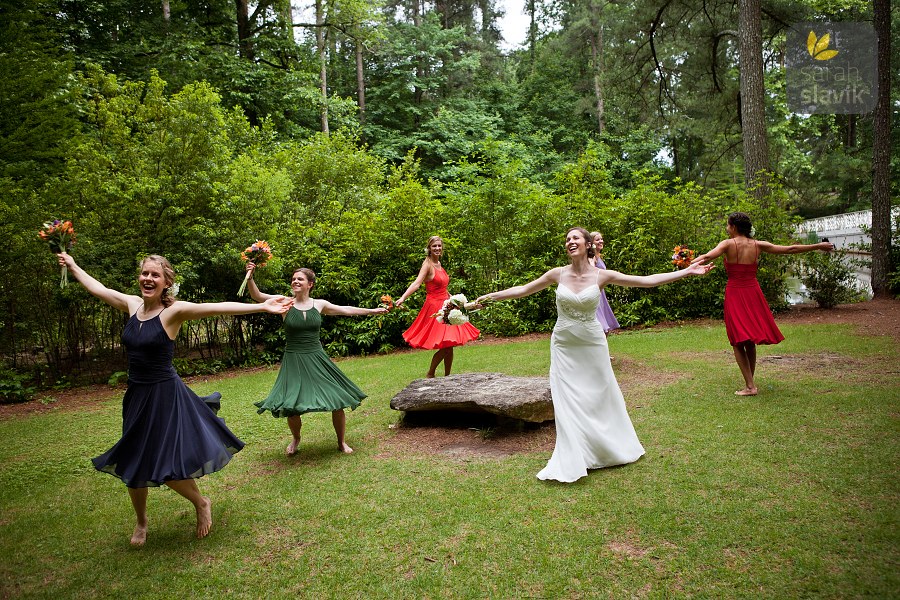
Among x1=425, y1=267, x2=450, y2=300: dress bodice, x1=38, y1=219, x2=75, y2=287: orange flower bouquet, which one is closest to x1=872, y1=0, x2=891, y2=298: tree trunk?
x1=425, y1=267, x2=450, y2=300: dress bodice

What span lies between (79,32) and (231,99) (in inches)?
191

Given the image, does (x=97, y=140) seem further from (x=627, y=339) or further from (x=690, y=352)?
(x=690, y=352)

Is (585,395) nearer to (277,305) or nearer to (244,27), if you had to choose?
(277,305)

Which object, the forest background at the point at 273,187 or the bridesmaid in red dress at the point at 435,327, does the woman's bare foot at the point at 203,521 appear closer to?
the bridesmaid in red dress at the point at 435,327

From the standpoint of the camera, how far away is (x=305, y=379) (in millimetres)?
5957

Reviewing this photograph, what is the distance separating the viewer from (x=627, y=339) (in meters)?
12.2

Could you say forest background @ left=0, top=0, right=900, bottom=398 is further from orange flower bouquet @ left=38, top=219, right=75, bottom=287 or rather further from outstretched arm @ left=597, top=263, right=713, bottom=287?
outstretched arm @ left=597, top=263, right=713, bottom=287

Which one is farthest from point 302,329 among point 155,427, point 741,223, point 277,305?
point 741,223

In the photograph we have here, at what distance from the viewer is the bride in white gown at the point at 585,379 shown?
17.1 feet

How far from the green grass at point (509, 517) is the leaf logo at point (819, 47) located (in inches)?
579

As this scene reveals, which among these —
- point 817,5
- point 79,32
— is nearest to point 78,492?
point 79,32

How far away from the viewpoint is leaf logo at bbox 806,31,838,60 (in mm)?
17269

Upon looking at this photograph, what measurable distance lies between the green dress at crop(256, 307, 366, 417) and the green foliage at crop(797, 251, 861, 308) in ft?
43.3

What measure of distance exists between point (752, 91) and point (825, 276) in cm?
523
